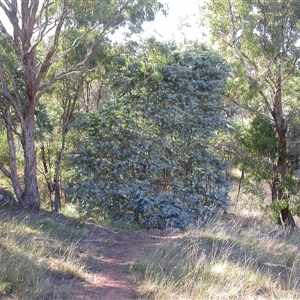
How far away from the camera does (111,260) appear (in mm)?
6660

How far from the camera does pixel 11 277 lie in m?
4.70

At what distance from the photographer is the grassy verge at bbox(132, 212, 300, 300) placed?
481cm

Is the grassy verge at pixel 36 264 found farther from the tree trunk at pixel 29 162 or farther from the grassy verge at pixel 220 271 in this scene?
the tree trunk at pixel 29 162

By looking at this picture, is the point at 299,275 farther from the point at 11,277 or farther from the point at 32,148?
the point at 32,148

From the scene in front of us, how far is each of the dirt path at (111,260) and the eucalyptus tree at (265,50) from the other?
6.94m

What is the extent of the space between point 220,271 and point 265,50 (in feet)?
34.6

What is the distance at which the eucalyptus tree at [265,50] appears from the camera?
13.9 metres

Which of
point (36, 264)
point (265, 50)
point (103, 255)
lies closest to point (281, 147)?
point (265, 50)

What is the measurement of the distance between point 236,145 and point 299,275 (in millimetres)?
10578

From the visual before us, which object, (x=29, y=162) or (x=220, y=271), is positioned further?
(x=29, y=162)

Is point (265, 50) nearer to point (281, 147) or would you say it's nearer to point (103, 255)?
point (281, 147)

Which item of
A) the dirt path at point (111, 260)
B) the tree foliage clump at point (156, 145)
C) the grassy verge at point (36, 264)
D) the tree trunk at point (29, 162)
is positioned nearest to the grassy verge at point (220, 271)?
the dirt path at point (111, 260)

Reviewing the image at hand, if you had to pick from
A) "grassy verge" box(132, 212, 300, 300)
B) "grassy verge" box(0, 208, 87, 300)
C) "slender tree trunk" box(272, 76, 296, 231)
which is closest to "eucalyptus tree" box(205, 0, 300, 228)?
"slender tree trunk" box(272, 76, 296, 231)

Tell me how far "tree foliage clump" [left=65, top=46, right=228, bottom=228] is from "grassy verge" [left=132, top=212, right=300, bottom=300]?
3687 millimetres
